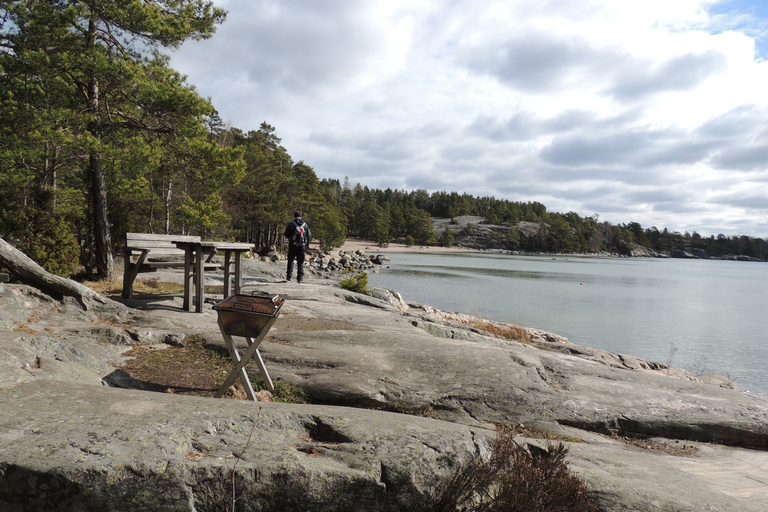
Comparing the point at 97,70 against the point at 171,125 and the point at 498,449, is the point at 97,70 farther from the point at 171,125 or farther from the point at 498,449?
the point at 498,449

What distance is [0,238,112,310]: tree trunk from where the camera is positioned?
6.77 meters

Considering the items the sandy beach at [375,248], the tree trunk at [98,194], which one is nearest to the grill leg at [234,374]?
the tree trunk at [98,194]

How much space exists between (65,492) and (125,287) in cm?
757

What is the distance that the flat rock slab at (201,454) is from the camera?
2.26 m

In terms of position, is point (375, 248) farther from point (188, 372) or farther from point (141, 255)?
point (188, 372)

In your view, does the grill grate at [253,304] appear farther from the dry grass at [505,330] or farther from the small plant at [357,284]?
the small plant at [357,284]

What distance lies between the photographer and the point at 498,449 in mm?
3264

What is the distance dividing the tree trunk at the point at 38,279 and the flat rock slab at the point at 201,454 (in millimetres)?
4219

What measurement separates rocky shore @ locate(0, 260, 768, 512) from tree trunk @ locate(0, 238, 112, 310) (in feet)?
1.01

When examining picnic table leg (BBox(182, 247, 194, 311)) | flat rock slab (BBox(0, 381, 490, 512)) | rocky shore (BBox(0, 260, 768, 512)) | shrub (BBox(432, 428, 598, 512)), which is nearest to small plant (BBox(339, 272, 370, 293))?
picnic table leg (BBox(182, 247, 194, 311))

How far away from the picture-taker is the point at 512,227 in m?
136

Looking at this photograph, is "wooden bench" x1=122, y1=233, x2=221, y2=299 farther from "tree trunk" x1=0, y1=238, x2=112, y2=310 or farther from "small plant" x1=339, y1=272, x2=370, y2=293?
"small plant" x1=339, y1=272, x2=370, y2=293

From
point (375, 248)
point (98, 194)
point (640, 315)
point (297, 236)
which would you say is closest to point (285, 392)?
point (297, 236)

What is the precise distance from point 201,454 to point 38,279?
20.2 feet
